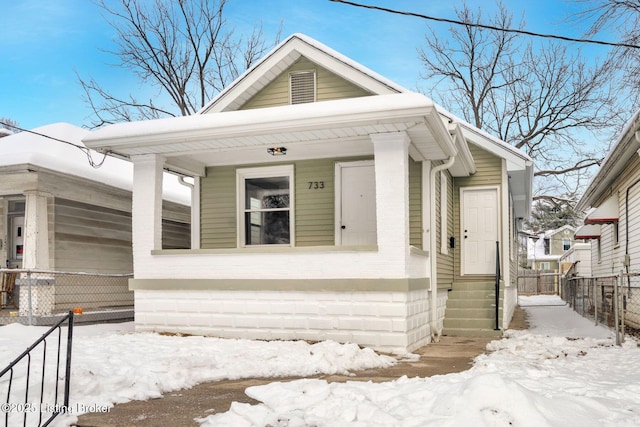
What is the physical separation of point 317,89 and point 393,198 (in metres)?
4.22

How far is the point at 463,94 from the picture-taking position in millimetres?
28172

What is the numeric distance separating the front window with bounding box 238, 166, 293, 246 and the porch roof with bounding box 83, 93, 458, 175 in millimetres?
1266

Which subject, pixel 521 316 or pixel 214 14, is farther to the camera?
pixel 214 14

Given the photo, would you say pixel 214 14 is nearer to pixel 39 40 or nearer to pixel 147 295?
pixel 39 40

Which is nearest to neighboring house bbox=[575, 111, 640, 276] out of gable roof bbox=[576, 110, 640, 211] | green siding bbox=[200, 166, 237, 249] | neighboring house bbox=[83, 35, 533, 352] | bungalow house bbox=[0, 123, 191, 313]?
gable roof bbox=[576, 110, 640, 211]

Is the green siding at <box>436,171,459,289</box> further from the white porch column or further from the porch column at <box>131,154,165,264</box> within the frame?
the white porch column

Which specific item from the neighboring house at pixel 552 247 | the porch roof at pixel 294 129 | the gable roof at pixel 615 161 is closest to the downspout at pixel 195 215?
the porch roof at pixel 294 129

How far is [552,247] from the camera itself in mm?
51875

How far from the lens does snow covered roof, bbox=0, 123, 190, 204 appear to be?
11359 millimetres

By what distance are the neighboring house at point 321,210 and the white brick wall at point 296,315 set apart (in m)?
0.02

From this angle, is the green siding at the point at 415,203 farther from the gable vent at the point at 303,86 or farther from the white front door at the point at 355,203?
the gable vent at the point at 303,86

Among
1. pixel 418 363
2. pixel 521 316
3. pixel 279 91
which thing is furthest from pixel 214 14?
pixel 418 363

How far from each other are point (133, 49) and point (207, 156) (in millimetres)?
17146

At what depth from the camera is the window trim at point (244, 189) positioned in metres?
11.6
